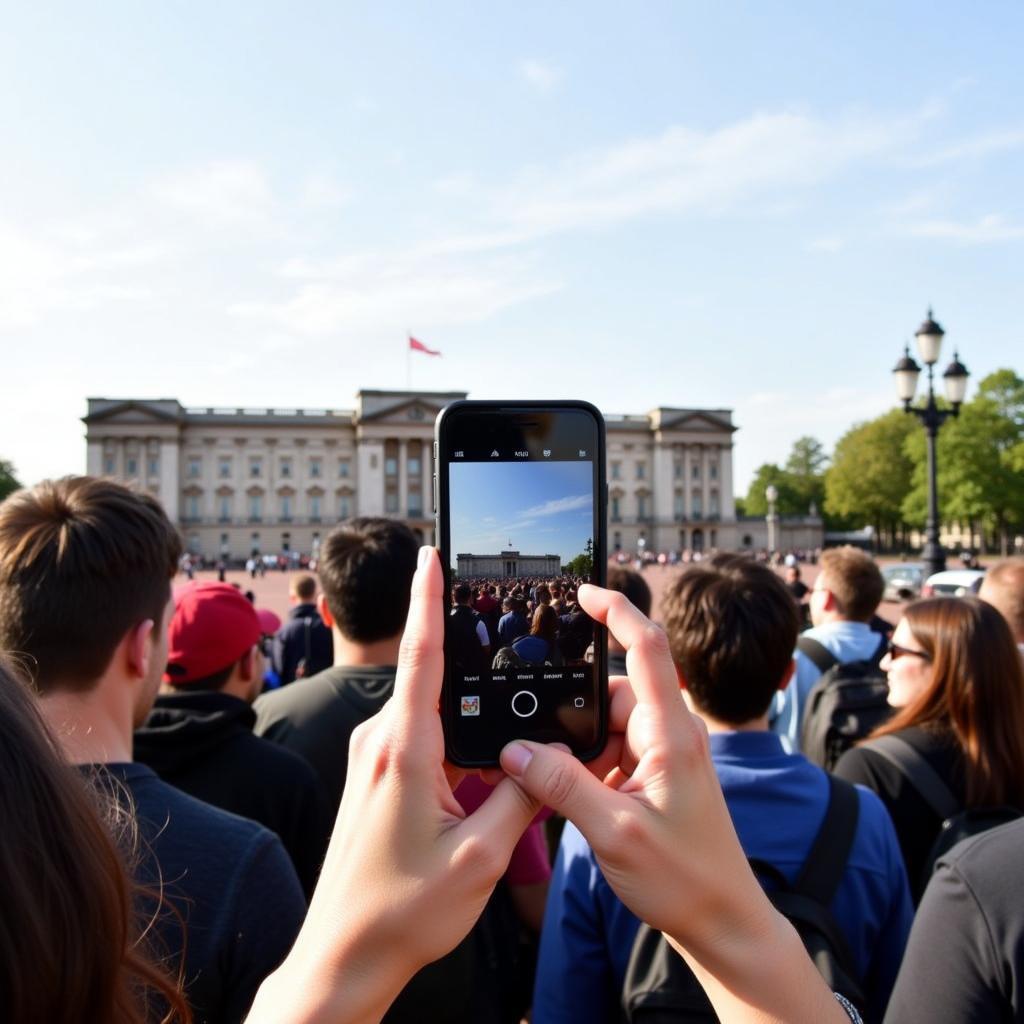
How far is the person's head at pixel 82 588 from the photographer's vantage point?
225cm

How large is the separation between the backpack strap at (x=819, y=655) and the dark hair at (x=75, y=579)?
4486 millimetres

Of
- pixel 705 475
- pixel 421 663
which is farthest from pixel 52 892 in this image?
pixel 705 475

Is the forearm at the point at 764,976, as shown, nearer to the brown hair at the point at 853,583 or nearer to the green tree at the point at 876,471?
the brown hair at the point at 853,583

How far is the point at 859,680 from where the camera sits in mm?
4531

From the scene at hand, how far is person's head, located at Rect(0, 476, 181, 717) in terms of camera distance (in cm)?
225

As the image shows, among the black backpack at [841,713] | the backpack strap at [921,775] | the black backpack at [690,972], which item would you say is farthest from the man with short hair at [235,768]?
the black backpack at [841,713]

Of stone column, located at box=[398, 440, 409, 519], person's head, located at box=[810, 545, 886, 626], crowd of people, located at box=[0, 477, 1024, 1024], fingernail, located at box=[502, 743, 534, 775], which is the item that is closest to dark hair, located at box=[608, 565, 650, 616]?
crowd of people, located at box=[0, 477, 1024, 1024]

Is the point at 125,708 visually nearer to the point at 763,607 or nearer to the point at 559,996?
the point at 559,996

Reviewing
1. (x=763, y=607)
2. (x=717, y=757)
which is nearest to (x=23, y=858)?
(x=717, y=757)

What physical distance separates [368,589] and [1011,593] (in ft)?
11.3

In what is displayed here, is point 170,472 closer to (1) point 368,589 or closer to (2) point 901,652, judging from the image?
(1) point 368,589

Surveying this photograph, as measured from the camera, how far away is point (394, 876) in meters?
1.15

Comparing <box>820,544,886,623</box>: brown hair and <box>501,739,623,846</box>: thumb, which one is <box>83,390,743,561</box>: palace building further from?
<box>501,739,623,846</box>: thumb

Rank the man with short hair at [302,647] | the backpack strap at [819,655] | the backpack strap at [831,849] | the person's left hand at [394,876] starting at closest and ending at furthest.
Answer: the person's left hand at [394,876] < the backpack strap at [831,849] < the backpack strap at [819,655] < the man with short hair at [302,647]
